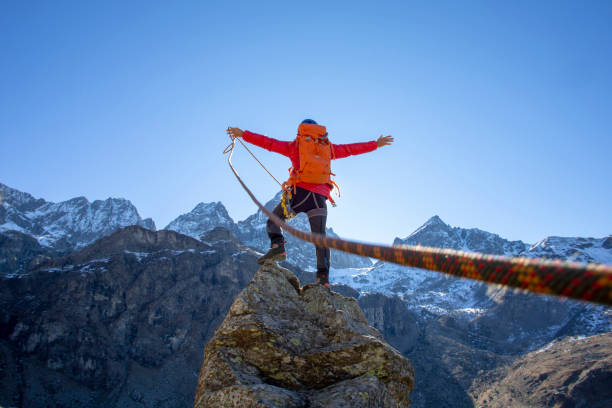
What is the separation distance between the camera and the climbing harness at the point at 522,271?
4.91 feet

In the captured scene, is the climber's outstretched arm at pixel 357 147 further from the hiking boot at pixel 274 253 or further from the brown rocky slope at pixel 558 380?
the brown rocky slope at pixel 558 380

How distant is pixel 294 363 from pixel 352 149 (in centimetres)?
553

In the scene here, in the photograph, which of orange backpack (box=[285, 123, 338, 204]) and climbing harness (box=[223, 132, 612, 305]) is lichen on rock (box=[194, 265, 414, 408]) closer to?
orange backpack (box=[285, 123, 338, 204])

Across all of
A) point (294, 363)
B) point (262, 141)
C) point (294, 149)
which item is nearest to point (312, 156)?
point (294, 149)

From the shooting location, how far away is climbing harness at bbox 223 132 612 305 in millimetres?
1497

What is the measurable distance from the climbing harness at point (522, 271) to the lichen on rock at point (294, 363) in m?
2.89

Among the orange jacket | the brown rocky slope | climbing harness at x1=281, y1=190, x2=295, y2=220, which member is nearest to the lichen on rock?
climbing harness at x1=281, y1=190, x2=295, y2=220

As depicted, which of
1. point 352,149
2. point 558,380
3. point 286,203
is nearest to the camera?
point 286,203

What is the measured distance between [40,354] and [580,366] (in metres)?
196

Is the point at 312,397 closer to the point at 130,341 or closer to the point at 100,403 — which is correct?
the point at 100,403

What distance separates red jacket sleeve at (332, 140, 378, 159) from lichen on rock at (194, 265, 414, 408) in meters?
3.72

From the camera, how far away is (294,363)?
589 cm

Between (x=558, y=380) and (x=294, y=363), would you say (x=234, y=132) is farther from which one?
(x=558, y=380)

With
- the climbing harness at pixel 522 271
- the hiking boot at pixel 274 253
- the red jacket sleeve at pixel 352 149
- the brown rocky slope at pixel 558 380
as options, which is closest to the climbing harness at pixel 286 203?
the hiking boot at pixel 274 253
